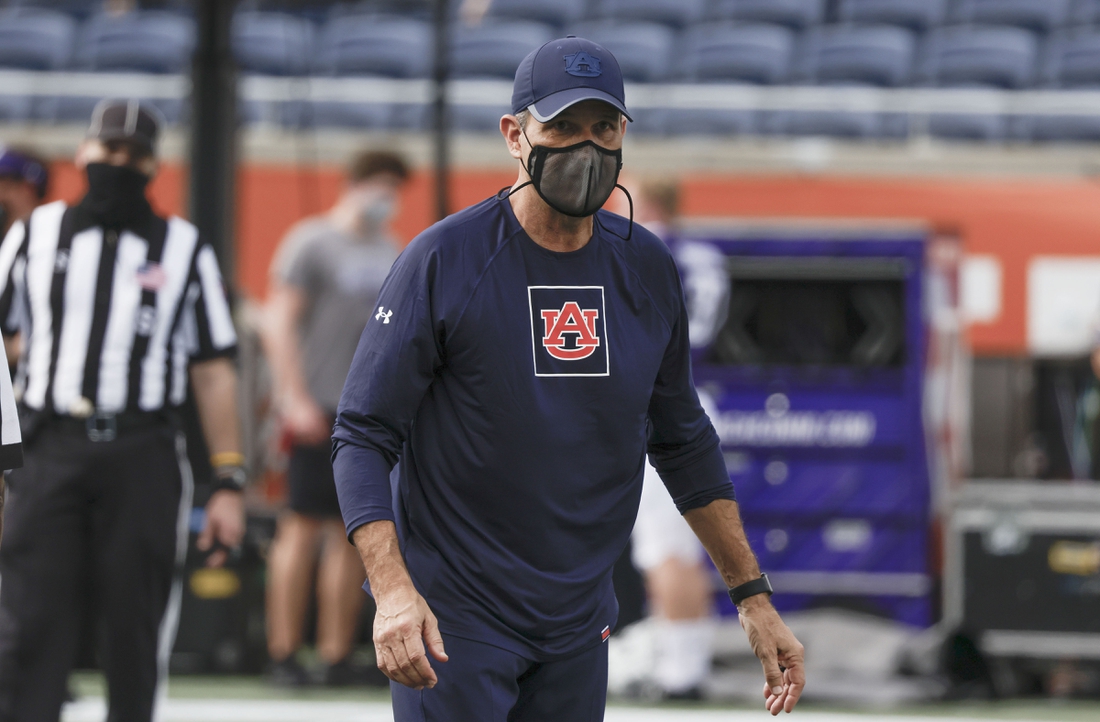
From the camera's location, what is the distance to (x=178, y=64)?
1385 centimetres

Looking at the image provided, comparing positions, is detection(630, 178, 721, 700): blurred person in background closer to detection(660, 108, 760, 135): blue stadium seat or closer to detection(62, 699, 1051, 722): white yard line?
detection(62, 699, 1051, 722): white yard line

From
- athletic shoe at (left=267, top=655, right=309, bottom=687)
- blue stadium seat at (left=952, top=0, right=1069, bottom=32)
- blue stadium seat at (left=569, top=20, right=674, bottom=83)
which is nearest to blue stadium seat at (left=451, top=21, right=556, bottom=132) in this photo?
blue stadium seat at (left=569, top=20, right=674, bottom=83)

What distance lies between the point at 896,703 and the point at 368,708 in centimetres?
216

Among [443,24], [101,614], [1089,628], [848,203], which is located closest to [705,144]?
[848,203]

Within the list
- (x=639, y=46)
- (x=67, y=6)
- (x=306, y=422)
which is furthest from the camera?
(x=67, y=6)

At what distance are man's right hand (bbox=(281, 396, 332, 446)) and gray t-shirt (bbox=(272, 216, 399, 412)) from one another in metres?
0.12

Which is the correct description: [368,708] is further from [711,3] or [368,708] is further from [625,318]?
[711,3]

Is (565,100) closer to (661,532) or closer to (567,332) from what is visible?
(567,332)

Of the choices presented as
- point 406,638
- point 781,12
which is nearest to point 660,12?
point 781,12

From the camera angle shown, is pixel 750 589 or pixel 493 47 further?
pixel 493 47

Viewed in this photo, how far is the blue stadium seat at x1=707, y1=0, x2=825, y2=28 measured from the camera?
46.3 feet

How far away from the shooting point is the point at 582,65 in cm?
257

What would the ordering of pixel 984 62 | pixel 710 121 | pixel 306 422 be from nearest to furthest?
pixel 306 422, pixel 710 121, pixel 984 62

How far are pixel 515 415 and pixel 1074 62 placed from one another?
38.1 ft
